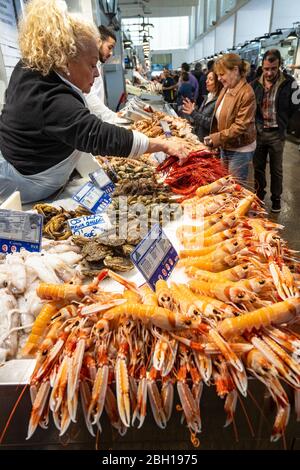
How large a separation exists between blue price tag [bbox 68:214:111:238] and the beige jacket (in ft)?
8.45

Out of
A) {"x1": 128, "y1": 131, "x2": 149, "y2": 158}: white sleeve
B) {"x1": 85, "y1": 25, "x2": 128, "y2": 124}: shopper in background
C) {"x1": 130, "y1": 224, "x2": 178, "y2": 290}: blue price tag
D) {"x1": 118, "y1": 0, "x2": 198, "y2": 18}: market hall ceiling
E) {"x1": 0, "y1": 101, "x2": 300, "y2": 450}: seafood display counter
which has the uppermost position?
{"x1": 118, "y1": 0, "x2": 198, "y2": 18}: market hall ceiling

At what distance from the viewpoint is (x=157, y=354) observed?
0.96 metres

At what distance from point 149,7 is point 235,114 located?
22458 millimetres

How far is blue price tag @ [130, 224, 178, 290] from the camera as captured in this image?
1240mm

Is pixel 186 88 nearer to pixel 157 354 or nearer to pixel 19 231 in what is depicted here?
pixel 19 231

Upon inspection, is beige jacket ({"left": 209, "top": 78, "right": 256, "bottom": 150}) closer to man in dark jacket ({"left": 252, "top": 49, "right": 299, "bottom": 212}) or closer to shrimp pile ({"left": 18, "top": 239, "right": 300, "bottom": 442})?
man in dark jacket ({"left": 252, "top": 49, "right": 299, "bottom": 212})

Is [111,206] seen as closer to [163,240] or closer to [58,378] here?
[163,240]

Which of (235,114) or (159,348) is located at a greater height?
(235,114)

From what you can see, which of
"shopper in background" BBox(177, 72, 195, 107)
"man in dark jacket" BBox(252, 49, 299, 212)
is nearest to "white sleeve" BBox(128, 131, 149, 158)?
"man in dark jacket" BBox(252, 49, 299, 212)

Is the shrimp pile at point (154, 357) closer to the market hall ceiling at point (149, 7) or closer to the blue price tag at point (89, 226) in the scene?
the blue price tag at point (89, 226)

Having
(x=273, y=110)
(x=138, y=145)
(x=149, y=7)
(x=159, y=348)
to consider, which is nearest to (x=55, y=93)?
(x=138, y=145)

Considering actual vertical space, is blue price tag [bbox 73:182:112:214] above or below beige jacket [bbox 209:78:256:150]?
below

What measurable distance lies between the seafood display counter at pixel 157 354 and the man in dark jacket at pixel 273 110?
3.33 meters

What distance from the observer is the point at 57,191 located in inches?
103
